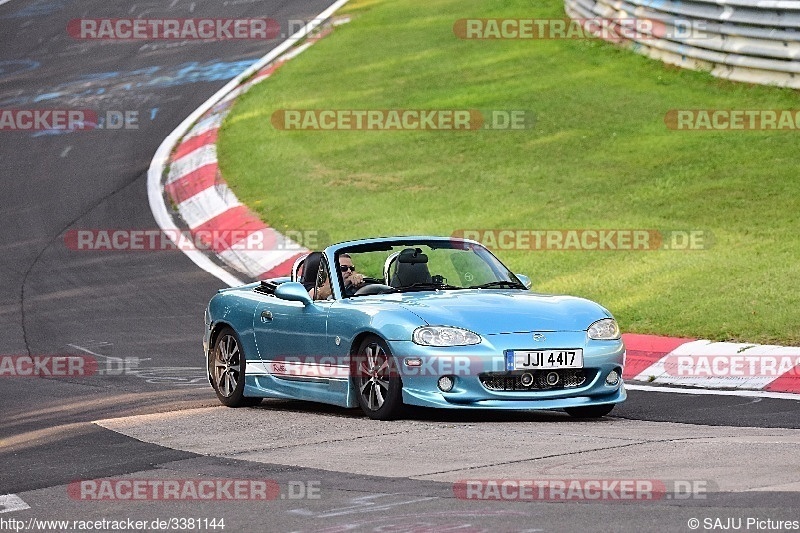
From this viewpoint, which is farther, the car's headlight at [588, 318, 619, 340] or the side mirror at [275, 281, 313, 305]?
the side mirror at [275, 281, 313, 305]

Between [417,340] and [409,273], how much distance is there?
4.27ft

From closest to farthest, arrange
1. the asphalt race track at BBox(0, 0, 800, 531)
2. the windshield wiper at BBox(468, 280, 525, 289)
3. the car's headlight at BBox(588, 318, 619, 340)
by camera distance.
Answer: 1. the asphalt race track at BBox(0, 0, 800, 531)
2. the car's headlight at BBox(588, 318, 619, 340)
3. the windshield wiper at BBox(468, 280, 525, 289)

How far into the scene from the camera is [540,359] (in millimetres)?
10211

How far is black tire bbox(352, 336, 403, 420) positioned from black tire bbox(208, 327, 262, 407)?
5.38 ft

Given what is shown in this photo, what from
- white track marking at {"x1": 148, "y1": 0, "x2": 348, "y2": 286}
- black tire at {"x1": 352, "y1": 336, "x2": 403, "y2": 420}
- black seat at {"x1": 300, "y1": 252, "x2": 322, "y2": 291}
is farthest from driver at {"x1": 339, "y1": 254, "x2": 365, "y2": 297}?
white track marking at {"x1": 148, "y1": 0, "x2": 348, "y2": 286}

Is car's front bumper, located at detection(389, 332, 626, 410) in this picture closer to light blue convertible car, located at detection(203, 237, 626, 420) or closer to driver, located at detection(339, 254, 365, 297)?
light blue convertible car, located at detection(203, 237, 626, 420)

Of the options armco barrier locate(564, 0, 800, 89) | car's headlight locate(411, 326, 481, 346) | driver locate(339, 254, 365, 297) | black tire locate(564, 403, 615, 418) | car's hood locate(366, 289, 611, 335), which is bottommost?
black tire locate(564, 403, 615, 418)

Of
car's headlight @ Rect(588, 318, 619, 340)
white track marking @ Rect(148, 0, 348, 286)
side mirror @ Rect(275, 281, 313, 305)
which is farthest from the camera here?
white track marking @ Rect(148, 0, 348, 286)

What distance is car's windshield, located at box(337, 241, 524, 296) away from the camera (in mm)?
11430

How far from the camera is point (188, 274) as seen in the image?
1814 cm

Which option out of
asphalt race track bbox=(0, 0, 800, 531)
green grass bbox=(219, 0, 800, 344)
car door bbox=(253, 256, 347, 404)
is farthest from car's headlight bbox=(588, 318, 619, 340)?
green grass bbox=(219, 0, 800, 344)

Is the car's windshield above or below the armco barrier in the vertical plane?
below

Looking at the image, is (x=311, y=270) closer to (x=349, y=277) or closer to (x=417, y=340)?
(x=349, y=277)

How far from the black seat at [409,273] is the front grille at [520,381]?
1441 mm
